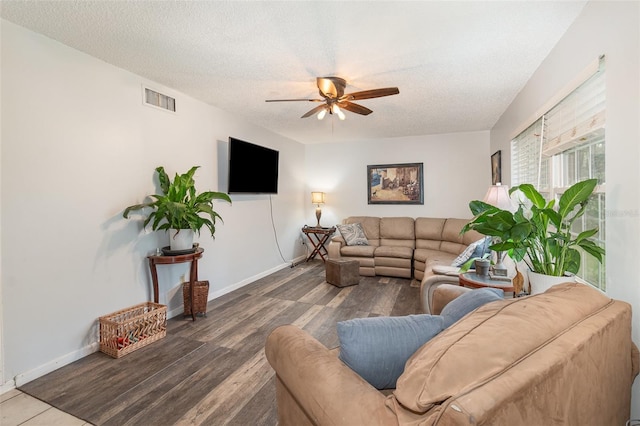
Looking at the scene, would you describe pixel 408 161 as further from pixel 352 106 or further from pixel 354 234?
pixel 352 106

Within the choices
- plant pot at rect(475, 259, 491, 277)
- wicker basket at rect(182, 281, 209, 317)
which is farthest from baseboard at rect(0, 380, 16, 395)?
plant pot at rect(475, 259, 491, 277)

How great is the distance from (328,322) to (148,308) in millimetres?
1782

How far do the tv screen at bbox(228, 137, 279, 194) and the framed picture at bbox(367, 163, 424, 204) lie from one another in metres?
2.13

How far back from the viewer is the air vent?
2900 mm

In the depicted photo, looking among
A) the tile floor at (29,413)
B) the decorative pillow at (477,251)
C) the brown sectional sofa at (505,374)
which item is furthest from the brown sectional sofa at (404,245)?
the tile floor at (29,413)

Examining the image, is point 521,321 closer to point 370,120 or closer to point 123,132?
point 123,132

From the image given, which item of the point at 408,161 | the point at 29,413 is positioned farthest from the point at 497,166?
the point at 29,413

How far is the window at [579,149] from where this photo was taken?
5.41 feet

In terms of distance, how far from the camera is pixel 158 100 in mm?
3018

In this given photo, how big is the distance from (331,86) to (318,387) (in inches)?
95.3

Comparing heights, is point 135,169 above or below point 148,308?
above

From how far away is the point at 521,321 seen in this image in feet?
2.72

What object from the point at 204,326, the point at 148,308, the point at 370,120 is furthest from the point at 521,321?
the point at 370,120

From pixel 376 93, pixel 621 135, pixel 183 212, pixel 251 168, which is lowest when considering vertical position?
pixel 183 212
